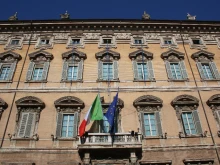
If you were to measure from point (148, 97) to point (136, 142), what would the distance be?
3491 mm

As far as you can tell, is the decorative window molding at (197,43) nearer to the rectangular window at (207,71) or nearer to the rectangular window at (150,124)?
the rectangular window at (207,71)

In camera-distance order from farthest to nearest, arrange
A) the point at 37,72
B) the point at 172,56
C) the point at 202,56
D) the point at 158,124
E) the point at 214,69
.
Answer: the point at 202,56 < the point at 172,56 < the point at 214,69 < the point at 37,72 < the point at 158,124

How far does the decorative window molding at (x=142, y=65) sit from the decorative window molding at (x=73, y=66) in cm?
344

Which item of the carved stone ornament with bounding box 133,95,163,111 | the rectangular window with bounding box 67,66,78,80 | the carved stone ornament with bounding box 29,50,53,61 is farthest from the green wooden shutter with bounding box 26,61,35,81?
the carved stone ornament with bounding box 133,95,163,111

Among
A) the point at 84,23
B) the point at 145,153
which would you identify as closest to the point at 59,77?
the point at 84,23

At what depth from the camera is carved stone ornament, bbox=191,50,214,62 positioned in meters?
18.9

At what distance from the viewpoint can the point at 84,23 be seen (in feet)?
68.8

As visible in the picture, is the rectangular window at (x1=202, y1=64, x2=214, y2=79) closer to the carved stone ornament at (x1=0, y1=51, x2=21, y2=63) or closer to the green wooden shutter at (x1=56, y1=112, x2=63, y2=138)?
the green wooden shutter at (x1=56, y1=112, x2=63, y2=138)

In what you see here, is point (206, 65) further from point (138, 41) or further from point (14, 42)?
point (14, 42)

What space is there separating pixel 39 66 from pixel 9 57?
7.62 feet

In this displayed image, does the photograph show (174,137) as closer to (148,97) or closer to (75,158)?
(148,97)

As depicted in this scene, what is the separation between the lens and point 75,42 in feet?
66.5

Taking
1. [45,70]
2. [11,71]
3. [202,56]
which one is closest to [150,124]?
[202,56]

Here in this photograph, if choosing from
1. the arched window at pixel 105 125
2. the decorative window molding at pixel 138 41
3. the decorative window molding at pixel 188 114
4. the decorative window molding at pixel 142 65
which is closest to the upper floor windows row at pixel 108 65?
the decorative window molding at pixel 142 65
